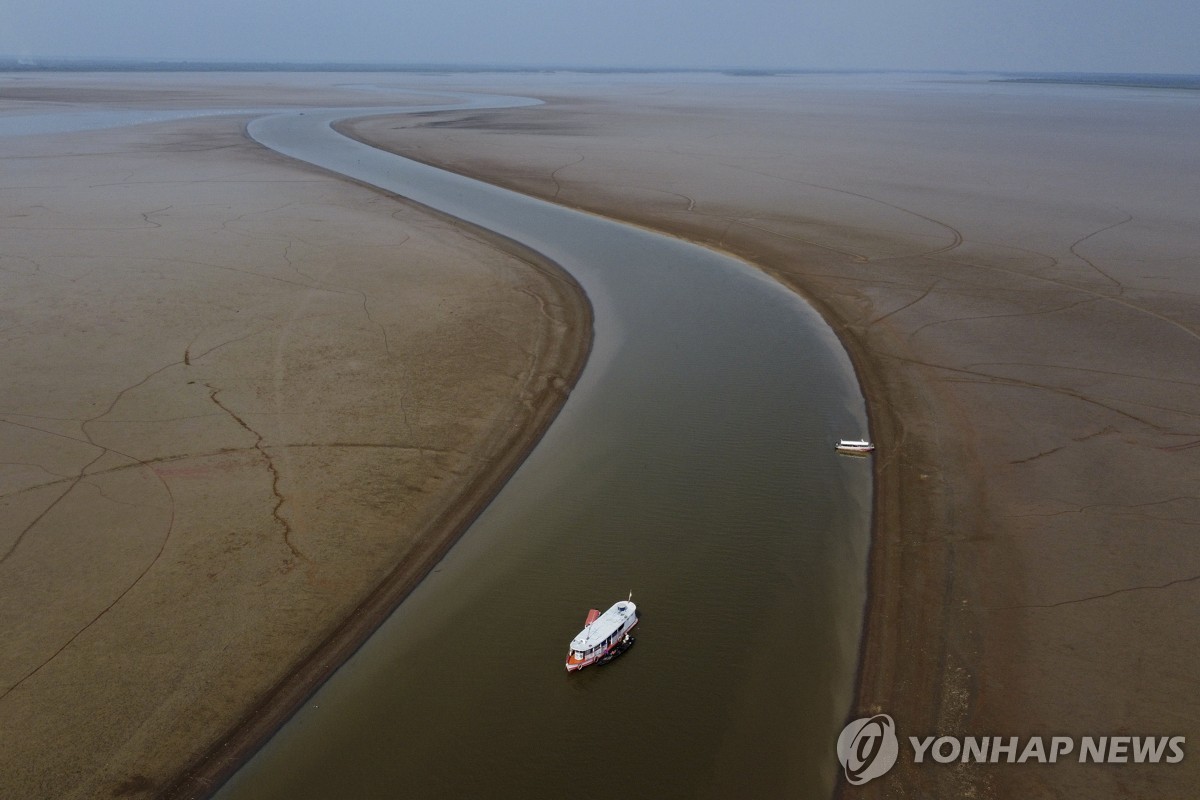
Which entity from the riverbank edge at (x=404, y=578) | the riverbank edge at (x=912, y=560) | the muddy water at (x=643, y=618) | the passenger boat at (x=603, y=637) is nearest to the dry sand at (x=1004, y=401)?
the riverbank edge at (x=912, y=560)

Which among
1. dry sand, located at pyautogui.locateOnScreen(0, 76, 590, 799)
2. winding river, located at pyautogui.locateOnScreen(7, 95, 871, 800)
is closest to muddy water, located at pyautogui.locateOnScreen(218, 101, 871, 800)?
winding river, located at pyautogui.locateOnScreen(7, 95, 871, 800)

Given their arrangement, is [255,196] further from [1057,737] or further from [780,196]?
[1057,737]

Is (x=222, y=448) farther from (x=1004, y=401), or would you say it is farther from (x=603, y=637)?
(x=1004, y=401)

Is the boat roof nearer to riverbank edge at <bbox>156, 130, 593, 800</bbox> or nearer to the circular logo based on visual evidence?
riverbank edge at <bbox>156, 130, 593, 800</bbox>

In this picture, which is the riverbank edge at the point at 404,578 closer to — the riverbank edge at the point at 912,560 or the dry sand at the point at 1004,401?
the riverbank edge at the point at 912,560

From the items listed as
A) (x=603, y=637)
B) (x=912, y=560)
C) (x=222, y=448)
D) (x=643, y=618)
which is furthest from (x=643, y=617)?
(x=222, y=448)
